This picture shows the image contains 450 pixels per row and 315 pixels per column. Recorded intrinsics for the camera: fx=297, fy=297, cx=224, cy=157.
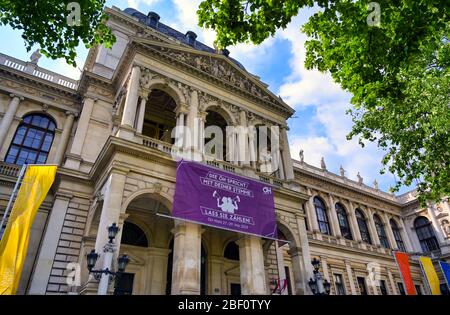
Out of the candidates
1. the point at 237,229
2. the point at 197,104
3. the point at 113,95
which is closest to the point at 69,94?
the point at 113,95

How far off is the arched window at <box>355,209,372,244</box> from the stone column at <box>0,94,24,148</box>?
30.6 m

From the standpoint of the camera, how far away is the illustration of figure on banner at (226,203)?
13.4 metres

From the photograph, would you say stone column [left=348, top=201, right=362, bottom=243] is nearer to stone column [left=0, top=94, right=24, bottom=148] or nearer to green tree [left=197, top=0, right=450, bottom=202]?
green tree [left=197, top=0, right=450, bottom=202]

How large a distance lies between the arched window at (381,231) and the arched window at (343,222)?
4.98m

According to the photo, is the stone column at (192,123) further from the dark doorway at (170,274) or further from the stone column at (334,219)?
the stone column at (334,219)

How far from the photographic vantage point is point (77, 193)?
14938 millimetres

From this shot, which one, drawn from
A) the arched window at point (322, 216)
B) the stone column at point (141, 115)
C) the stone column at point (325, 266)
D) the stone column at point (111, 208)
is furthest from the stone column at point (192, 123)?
the arched window at point (322, 216)

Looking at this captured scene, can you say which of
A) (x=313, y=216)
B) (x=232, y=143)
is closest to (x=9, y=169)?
(x=232, y=143)

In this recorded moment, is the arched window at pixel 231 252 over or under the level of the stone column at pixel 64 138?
under

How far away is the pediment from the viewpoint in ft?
53.8

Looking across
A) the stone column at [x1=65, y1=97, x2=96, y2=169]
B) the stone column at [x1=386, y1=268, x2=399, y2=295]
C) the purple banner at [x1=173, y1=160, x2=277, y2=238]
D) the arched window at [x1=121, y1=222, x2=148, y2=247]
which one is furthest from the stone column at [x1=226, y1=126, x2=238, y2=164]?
the stone column at [x1=386, y1=268, x2=399, y2=295]

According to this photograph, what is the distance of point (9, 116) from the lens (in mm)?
16453

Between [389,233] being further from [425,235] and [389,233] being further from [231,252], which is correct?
[231,252]

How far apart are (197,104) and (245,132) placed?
3.33 m
